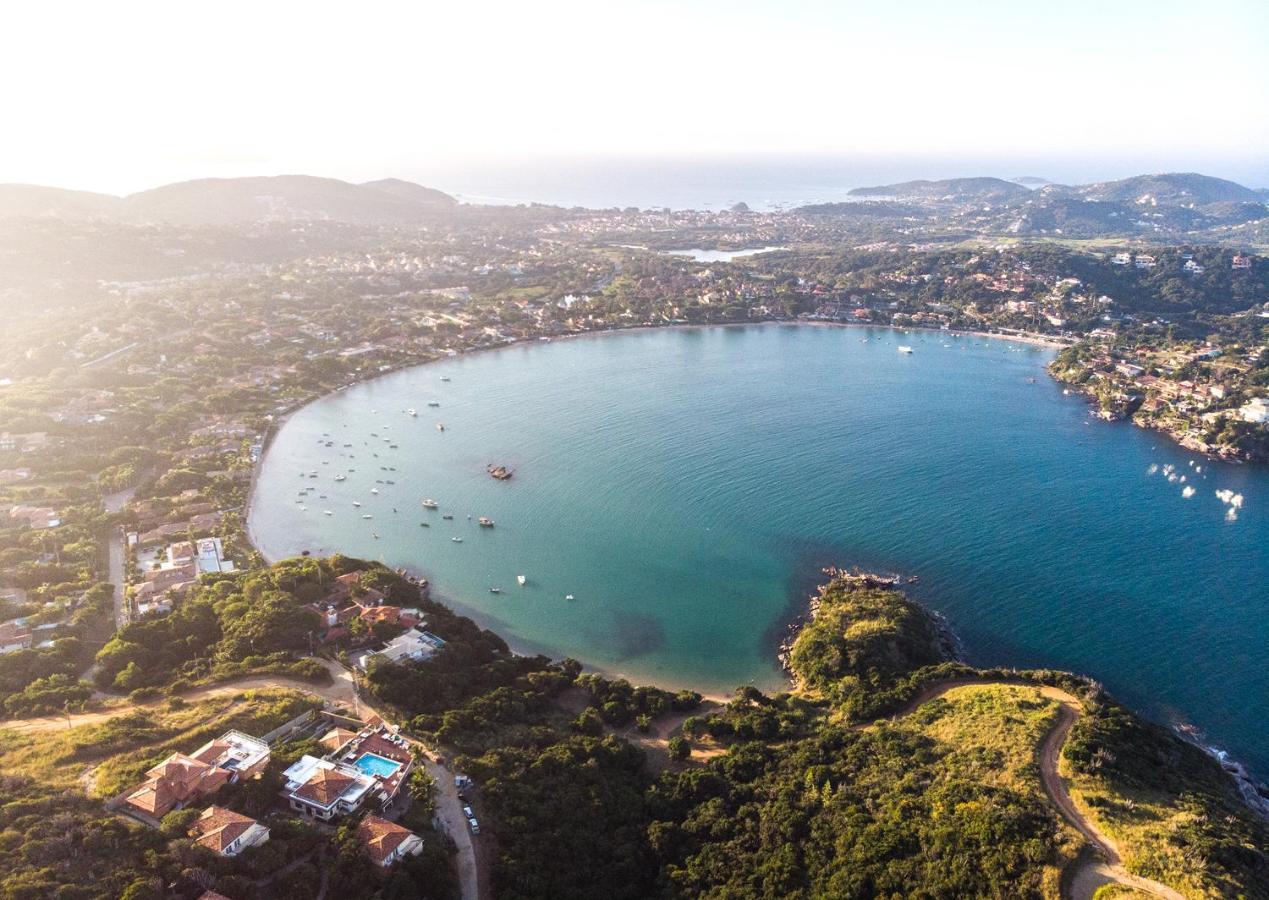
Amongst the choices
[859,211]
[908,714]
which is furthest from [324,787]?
[859,211]

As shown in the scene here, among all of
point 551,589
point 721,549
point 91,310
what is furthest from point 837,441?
point 91,310

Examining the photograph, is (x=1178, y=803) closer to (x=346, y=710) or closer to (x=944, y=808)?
(x=944, y=808)

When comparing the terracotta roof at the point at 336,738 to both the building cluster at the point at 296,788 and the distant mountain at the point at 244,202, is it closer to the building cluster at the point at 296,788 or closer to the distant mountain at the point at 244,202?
the building cluster at the point at 296,788

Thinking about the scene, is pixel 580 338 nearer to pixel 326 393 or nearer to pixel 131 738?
pixel 326 393

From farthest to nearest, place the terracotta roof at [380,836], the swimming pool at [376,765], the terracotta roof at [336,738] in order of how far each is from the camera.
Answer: the terracotta roof at [336,738] < the swimming pool at [376,765] < the terracotta roof at [380,836]

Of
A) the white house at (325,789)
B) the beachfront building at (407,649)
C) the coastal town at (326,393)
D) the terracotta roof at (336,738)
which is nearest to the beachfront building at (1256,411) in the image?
the coastal town at (326,393)

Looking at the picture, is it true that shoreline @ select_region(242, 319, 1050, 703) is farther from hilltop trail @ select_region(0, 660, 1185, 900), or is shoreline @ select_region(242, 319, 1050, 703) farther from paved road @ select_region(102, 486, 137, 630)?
hilltop trail @ select_region(0, 660, 1185, 900)

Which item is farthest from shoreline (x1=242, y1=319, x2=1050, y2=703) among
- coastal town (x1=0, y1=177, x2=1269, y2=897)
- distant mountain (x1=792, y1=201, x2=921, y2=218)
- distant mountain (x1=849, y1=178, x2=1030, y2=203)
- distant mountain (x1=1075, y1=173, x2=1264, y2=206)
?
distant mountain (x1=849, y1=178, x2=1030, y2=203)
